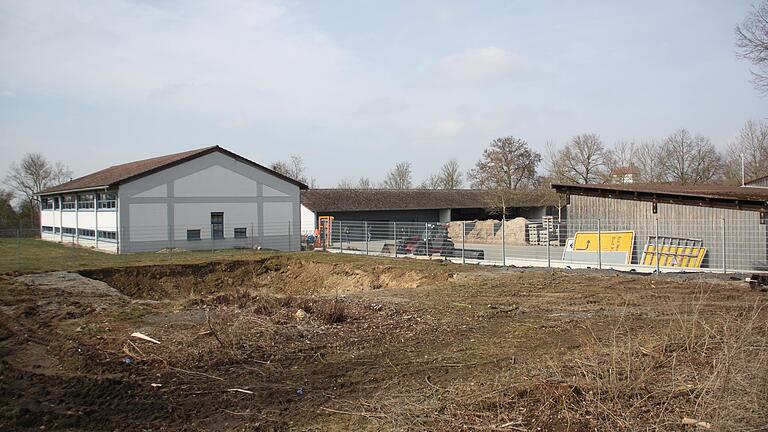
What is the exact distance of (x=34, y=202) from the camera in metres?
61.2

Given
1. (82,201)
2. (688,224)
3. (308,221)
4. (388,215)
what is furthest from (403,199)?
(688,224)

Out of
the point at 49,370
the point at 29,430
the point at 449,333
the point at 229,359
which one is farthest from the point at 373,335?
the point at 29,430

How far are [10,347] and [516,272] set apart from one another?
1450cm

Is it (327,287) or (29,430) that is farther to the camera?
(327,287)

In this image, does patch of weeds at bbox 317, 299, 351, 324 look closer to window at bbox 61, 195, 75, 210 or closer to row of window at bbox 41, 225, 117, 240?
row of window at bbox 41, 225, 117, 240

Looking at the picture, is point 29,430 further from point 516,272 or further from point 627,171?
point 627,171

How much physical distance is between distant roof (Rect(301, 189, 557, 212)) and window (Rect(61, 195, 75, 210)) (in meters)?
16.7

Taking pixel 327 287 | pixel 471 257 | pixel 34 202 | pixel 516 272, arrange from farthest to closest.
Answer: pixel 34 202 → pixel 471 257 → pixel 327 287 → pixel 516 272

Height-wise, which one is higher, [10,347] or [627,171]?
[627,171]

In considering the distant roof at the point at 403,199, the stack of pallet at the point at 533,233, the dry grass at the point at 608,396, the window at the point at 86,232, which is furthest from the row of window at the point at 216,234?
the dry grass at the point at 608,396

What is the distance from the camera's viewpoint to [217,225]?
34094 mm

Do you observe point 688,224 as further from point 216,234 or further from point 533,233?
point 216,234

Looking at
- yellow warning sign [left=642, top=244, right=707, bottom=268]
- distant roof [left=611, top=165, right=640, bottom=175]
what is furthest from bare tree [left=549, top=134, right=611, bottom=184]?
yellow warning sign [left=642, top=244, right=707, bottom=268]

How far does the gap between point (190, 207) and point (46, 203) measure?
65.0 feet
